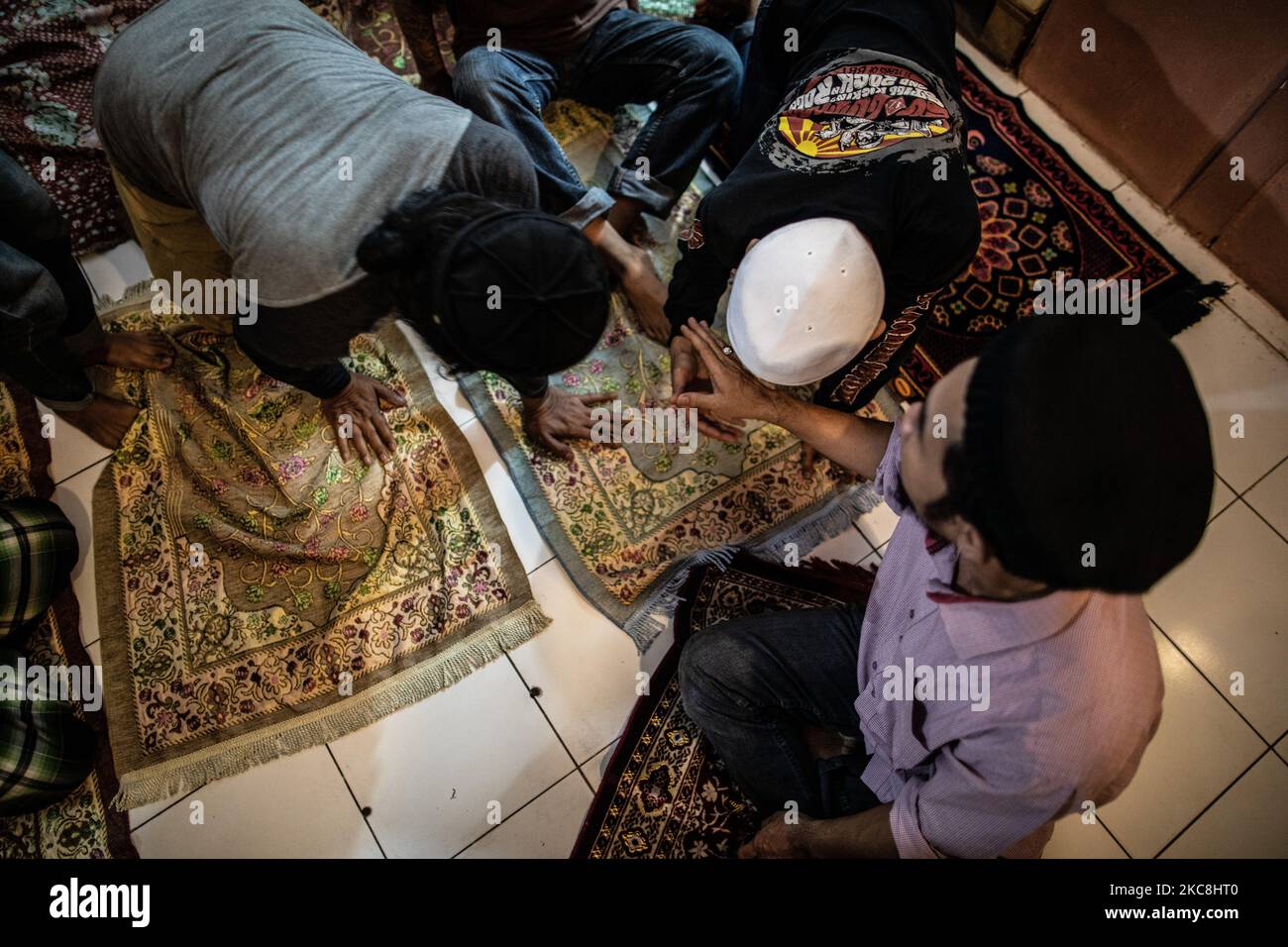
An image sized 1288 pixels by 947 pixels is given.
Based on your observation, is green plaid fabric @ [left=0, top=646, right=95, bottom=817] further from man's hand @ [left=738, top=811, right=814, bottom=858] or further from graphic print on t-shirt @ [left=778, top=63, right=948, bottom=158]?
graphic print on t-shirt @ [left=778, top=63, right=948, bottom=158]

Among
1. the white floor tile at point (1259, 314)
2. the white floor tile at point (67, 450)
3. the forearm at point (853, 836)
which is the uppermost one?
the white floor tile at point (1259, 314)

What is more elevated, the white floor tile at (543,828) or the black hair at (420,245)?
the black hair at (420,245)

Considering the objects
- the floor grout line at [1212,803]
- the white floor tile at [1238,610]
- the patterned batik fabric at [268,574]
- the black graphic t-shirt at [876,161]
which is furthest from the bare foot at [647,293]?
the floor grout line at [1212,803]

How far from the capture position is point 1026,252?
6.70 ft

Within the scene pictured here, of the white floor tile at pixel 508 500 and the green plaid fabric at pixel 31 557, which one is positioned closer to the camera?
the green plaid fabric at pixel 31 557

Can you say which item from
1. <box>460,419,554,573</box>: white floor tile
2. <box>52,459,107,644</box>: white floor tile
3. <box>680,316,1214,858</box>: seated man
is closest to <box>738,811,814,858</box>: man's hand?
<box>680,316,1214,858</box>: seated man

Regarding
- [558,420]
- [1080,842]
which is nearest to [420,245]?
[558,420]

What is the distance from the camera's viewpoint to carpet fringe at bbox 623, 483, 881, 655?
68.4 inches

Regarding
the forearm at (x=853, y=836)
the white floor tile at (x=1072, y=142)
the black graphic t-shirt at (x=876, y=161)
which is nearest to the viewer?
the forearm at (x=853, y=836)

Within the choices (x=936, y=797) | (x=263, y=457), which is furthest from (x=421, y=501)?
(x=936, y=797)

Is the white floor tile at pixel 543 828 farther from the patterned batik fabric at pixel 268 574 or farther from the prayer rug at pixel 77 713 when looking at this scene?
the prayer rug at pixel 77 713

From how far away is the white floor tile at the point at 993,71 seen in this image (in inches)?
87.5

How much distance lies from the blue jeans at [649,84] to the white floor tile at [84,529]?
4.25 feet
